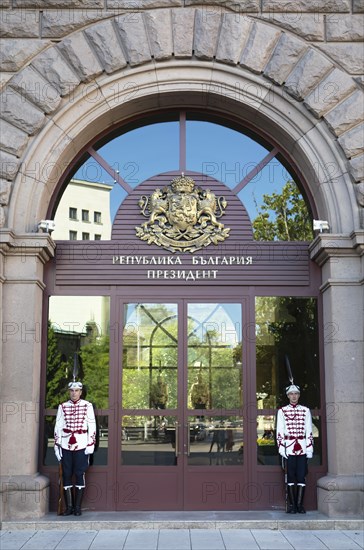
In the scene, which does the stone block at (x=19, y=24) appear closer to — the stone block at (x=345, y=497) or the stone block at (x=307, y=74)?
the stone block at (x=307, y=74)

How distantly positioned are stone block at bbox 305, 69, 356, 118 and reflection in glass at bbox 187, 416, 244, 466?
4.56 meters

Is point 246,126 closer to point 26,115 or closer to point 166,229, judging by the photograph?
point 166,229

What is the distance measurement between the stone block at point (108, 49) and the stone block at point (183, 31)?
0.80m

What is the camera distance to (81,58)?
1038 cm

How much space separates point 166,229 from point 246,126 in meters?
2.04

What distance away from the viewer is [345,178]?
10195 millimetres

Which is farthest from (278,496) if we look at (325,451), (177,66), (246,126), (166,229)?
(177,66)

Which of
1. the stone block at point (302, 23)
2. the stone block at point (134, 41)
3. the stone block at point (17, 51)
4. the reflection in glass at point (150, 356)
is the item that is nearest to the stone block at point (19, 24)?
the stone block at point (17, 51)

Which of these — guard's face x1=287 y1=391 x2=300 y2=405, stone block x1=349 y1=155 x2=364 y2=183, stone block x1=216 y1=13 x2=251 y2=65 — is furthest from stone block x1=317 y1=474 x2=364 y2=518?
stone block x1=216 y1=13 x2=251 y2=65

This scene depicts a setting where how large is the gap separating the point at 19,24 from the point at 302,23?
13.3 ft

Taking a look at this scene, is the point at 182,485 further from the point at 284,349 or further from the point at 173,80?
the point at 173,80

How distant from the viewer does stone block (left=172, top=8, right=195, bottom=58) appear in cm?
1045

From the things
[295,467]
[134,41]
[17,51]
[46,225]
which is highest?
[134,41]

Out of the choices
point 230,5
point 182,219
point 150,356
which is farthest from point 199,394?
point 230,5
